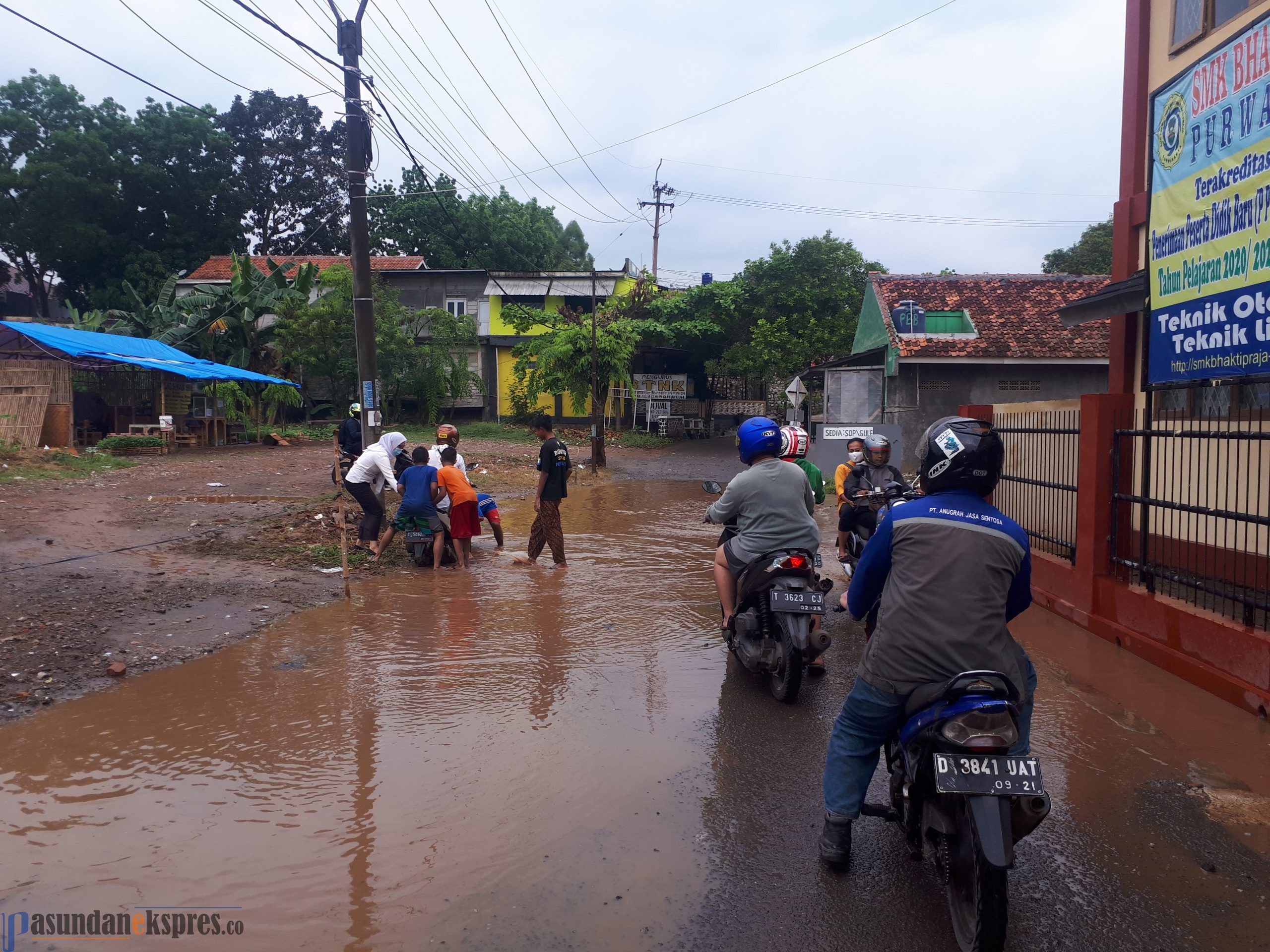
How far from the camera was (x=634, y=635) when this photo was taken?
7223mm

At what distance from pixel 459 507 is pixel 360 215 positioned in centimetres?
464

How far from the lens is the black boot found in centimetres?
349

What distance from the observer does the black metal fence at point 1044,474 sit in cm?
784

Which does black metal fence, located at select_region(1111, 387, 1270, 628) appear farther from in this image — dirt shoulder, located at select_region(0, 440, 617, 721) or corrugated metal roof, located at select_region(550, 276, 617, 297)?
corrugated metal roof, located at select_region(550, 276, 617, 297)

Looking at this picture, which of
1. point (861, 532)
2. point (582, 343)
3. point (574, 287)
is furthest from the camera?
point (574, 287)

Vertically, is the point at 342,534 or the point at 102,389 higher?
the point at 102,389

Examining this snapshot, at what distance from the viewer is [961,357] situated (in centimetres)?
2325

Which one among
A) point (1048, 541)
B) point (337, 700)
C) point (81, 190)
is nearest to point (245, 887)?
point (337, 700)

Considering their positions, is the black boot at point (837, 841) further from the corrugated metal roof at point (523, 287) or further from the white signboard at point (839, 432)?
the corrugated metal roof at point (523, 287)

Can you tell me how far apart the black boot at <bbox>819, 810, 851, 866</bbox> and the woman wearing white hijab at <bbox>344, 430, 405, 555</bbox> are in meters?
7.66

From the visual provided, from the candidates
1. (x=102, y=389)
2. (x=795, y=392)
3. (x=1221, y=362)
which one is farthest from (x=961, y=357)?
(x=102, y=389)

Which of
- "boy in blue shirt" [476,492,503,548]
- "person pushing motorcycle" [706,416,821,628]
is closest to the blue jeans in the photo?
"person pushing motorcycle" [706,416,821,628]

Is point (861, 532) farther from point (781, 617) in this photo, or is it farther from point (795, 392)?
point (795, 392)

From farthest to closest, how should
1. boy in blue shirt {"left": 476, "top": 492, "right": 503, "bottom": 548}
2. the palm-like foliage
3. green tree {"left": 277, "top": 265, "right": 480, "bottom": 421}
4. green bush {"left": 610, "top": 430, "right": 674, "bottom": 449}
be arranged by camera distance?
green bush {"left": 610, "top": 430, "right": 674, "bottom": 449} → green tree {"left": 277, "top": 265, "right": 480, "bottom": 421} → the palm-like foliage → boy in blue shirt {"left": 476, "top": 492, "right": 503, "bottom": 548}
